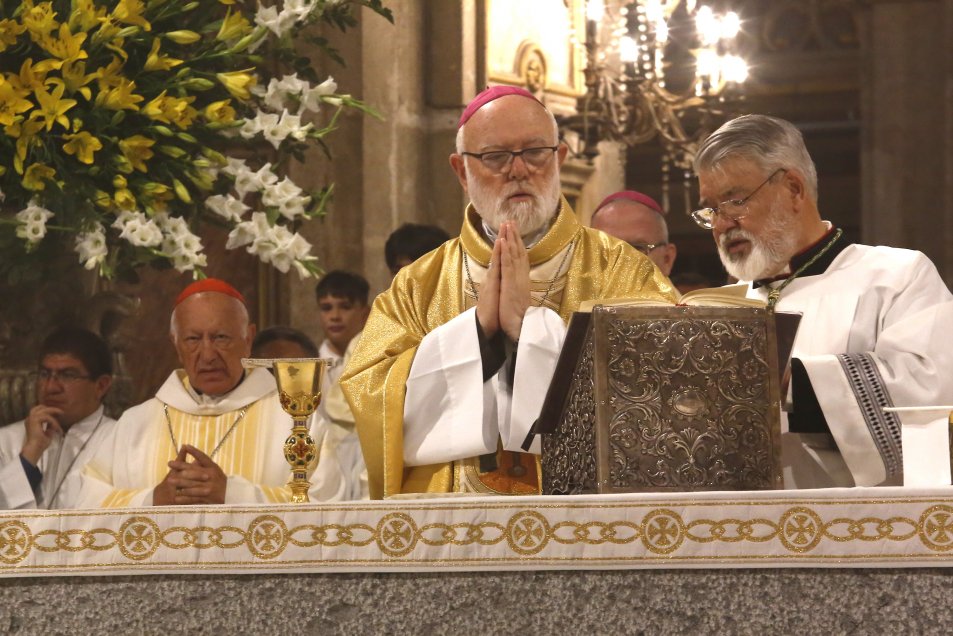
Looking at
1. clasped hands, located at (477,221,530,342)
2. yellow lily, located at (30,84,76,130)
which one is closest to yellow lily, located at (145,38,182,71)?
yellow lily, located at (30,84,76,130)

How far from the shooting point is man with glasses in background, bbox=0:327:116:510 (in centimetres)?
511

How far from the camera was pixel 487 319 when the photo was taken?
150 inches

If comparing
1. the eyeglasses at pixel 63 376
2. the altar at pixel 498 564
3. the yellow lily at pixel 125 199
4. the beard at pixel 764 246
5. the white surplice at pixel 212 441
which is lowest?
the altar at pixel 498 564

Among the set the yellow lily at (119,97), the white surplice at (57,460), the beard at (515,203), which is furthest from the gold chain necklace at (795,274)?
the white surplice at (57,460)

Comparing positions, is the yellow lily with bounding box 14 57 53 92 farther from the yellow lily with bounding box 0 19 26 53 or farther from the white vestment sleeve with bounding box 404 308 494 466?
the white vestment sleeve with bounding box 404 308 494 466

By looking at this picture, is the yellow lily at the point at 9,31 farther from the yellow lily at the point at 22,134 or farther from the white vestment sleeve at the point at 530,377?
the white vestment sleeve at the point at 530,377

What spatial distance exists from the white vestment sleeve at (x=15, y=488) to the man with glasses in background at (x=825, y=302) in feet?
7.42

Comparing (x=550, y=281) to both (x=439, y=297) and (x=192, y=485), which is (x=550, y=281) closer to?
(x=439, y=297)

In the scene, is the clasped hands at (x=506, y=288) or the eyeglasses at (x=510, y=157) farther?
the eyeglasses at (x=510, y=157)

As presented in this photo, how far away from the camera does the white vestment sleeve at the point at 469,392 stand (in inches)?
145

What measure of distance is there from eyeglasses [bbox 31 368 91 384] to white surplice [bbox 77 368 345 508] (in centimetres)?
19

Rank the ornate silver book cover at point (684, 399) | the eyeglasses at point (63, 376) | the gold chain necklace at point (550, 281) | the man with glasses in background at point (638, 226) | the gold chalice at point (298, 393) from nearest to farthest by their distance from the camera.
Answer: the ornate silver book cover at point (684, 399) → the gold chalice at point (298, 393) → the gold chain necklace at point (550, 281) → the eyeglasses at point (63, 376) → the man with glasses in background at point (638, 226)

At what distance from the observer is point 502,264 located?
12.3 ft

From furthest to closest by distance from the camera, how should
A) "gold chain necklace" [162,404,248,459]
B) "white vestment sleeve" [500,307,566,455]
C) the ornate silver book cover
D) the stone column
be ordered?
1. the stone column
2. "gold chain necklace" [162,404,248,459]
3. "white vestment sleeve" [500,307,566,455]
4. the ornate silver book cover
